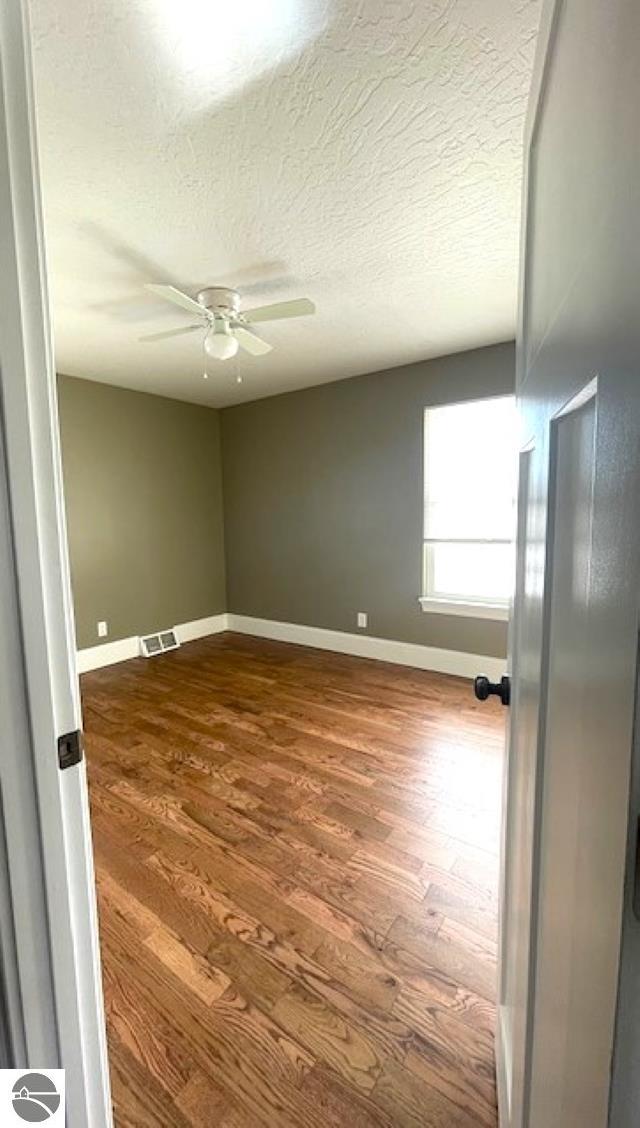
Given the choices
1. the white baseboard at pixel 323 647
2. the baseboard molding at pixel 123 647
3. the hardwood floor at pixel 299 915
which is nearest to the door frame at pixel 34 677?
the hardwood floor at pixel 299 915

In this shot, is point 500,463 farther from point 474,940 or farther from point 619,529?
point 619,529

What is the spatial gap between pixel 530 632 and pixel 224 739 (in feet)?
7.49

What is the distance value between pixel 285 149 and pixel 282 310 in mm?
653

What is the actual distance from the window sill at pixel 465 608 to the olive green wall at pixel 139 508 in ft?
7.80

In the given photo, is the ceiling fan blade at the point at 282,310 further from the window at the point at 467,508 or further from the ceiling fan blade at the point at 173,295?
the window at the point at 467,508

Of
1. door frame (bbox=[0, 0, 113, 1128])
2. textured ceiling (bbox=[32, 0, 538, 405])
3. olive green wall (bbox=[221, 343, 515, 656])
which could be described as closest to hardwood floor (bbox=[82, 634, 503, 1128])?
door frame (bbox=[0, 0, 113, 1128])

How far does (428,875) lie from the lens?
1.63m

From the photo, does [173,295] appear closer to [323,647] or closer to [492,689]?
[492,689]

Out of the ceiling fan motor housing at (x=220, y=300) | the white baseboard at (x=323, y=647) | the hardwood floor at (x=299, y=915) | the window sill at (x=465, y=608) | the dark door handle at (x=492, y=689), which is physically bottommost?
the hardwood floor at (x=299, y=915)

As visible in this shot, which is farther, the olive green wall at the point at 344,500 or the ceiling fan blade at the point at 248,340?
the olive green wall at the point at 344,500

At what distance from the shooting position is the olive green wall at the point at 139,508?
3801mm

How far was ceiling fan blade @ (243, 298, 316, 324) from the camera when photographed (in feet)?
6.66

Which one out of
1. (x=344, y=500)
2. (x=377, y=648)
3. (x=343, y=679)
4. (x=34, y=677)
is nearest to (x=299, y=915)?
(x=34, y=677)

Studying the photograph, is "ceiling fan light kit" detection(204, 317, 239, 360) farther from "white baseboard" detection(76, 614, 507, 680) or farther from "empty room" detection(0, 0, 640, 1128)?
"white baseboard" detection(76, 614, 507, 680)
